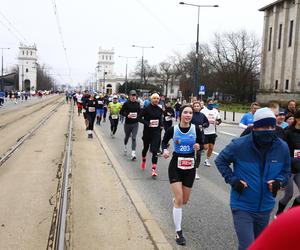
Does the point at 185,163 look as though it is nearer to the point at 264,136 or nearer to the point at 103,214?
the point at 103,214

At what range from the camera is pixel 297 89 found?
6103 cm

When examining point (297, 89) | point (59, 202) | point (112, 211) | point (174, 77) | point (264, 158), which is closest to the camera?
point (264, 158)

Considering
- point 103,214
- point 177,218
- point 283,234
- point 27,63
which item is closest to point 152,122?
point 103,214

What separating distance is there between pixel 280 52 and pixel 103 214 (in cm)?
6462

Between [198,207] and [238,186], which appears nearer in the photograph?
[238,186]

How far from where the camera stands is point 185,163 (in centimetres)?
606

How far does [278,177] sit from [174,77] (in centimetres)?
10439

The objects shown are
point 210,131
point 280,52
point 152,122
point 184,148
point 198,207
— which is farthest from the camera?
point 280,52

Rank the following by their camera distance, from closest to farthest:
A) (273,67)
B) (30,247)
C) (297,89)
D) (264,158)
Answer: (264,158) → (30,247) → (297,89) → (273,67)

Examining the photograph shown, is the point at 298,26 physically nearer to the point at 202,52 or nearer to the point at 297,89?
the point at 297,89

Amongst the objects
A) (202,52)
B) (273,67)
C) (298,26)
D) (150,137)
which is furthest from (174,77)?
(150,137)

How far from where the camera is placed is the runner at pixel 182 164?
5.75 m

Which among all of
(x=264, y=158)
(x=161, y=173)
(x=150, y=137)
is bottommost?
(x=161, y=173)

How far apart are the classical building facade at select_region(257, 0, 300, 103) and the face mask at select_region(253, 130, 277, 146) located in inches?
2146
